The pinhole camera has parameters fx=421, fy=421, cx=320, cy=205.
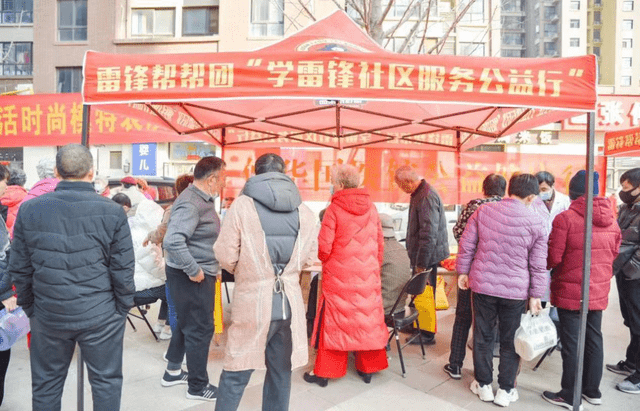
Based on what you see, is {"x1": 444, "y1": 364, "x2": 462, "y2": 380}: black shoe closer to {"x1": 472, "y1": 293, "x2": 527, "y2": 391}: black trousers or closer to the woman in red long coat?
{"x1": 472, "y1": 293, "x2": 527, "y2": 391}: black trousers

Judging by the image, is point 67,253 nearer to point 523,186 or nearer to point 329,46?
point 329,46

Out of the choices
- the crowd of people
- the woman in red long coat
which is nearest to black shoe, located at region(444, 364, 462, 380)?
the crowd of people

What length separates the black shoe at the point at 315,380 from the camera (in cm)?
356

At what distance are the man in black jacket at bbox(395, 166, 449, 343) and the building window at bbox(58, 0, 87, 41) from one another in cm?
1848

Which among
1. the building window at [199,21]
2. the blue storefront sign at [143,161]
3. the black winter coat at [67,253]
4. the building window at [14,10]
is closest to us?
the black winter coat at [67,253]

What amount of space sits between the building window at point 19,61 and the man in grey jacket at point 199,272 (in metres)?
24.3

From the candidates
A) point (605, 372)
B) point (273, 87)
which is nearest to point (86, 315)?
point (273, 87)

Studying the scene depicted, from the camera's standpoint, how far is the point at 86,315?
2.25 metres

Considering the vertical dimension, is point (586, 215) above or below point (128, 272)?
above

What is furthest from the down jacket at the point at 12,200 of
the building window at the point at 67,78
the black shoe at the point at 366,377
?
the building window at the point at 67,78

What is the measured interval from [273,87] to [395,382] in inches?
106

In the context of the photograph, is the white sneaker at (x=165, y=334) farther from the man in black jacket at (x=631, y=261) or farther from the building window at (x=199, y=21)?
the building window at (x=199, y=21)

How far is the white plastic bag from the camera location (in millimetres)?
3104

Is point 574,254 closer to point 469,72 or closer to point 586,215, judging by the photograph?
point 586,215
